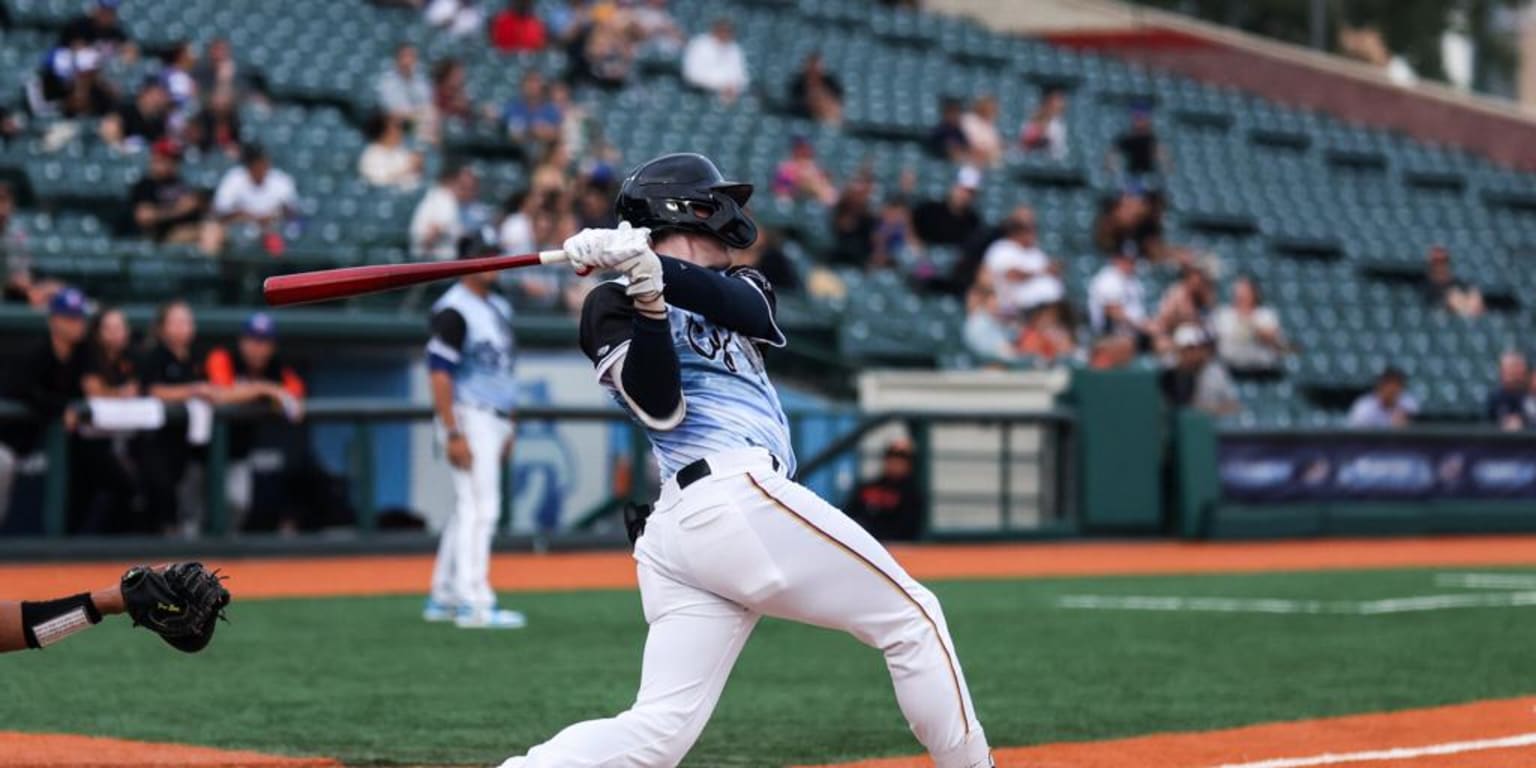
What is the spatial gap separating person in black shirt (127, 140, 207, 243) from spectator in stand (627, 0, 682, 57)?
743cm

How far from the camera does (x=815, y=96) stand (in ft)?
75.9

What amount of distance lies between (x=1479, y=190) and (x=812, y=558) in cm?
2531

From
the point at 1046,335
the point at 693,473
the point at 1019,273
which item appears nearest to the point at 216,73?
the point at 1019,273

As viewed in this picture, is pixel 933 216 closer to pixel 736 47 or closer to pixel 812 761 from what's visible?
pixel 736 47

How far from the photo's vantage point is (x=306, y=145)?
1802 centimetres

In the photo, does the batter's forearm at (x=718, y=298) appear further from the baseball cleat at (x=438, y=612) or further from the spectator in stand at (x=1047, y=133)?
the spectator in stand at (x=1047, y=133)

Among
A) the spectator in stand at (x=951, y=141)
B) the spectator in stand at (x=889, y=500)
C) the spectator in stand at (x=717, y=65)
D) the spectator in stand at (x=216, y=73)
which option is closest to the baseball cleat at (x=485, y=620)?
the spectator in stand at (x=889, y=500)

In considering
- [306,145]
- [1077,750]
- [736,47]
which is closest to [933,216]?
[736,47]

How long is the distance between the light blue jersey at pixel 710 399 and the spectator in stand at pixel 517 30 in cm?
1677

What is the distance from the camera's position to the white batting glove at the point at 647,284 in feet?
15.6

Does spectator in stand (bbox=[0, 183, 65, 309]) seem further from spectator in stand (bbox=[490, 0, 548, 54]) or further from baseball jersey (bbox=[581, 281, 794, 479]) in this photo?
baseball jersey (bbox=[581, 281, 794, 479])

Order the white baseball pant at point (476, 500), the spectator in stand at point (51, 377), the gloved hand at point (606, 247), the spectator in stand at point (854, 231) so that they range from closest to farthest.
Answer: the gloved hand at point (606, 247)
the white baseball pant at point (476, 500)
the spectator in stand at point (51, 377)
the spectator in stand at point (854, 231)

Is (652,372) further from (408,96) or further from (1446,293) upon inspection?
(1446,293)

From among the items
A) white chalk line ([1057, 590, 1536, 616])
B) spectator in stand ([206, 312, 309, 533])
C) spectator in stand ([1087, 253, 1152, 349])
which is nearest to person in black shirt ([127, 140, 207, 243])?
spectator in stand ([206, 312, 309, 533])
